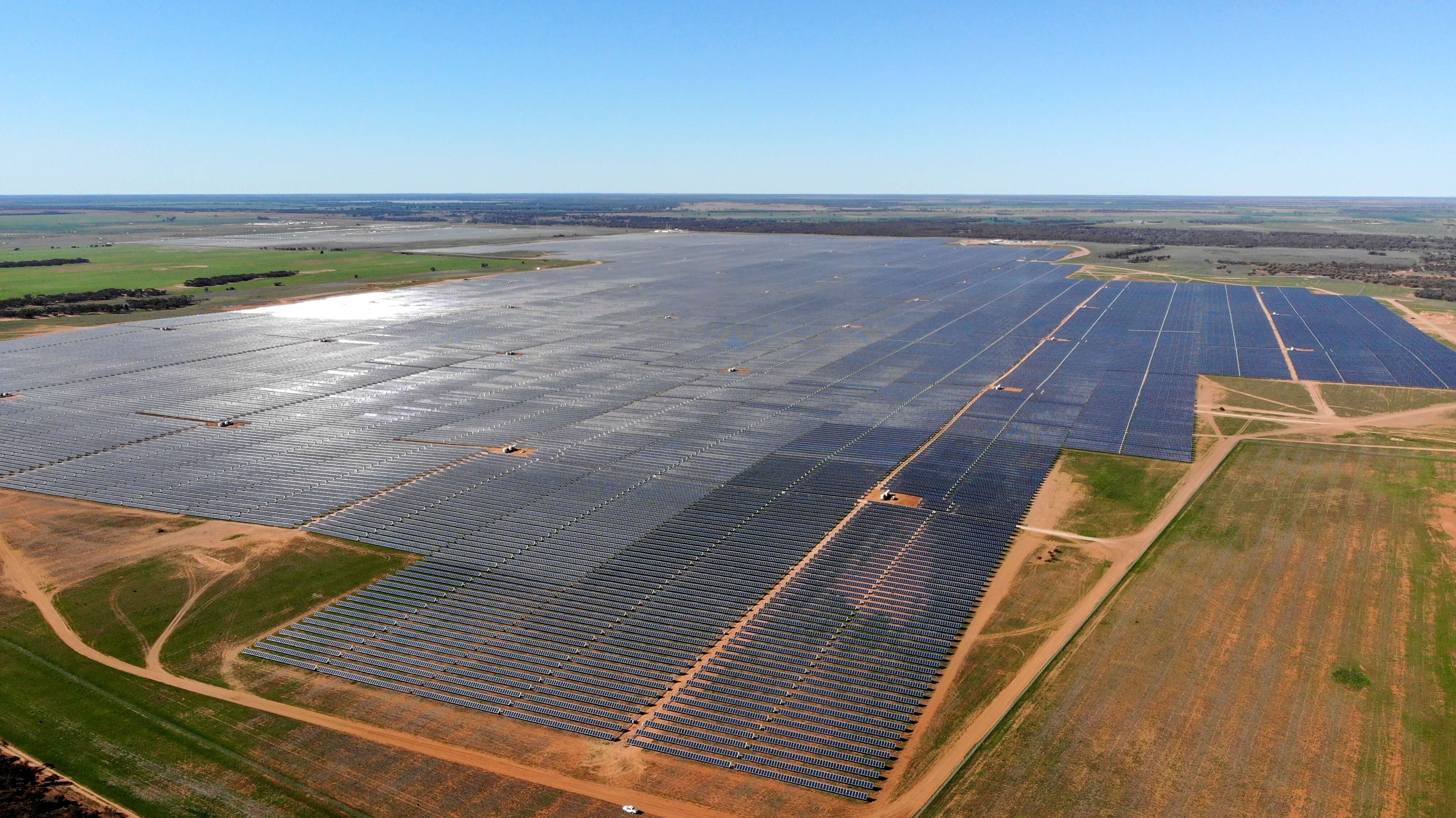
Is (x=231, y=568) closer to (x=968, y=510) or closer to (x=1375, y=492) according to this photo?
(x=968, y=510)

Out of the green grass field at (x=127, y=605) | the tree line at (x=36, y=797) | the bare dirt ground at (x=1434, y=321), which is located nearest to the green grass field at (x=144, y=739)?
the tree line at (x=36, y=797)

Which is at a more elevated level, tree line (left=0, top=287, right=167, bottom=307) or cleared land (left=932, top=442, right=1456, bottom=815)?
tree line (left=0, top=287, right=167, bottom=307)

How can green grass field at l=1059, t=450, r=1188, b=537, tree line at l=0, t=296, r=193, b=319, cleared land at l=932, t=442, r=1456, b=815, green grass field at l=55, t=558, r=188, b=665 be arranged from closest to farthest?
1. cleared land at l=932, t=442, r=1456, b=815
2. green grass field at l=55, t=558, r=188, b=665
3. green grass field at l=1059, t=450, r=1188, b=537
4. tree line at l=0, t=296, r=193, b=319

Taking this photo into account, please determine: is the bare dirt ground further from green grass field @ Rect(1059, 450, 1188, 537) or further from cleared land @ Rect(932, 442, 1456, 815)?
cleared land @ Rect(932, 442, 1456, 815)

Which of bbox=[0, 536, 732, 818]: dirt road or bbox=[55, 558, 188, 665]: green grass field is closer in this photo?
bbox=[0, 536, 732, 818]: dirt road

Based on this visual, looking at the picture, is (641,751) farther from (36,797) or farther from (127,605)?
(127,605)

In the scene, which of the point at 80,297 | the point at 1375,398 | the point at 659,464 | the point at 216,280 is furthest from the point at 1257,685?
the point at 216,280

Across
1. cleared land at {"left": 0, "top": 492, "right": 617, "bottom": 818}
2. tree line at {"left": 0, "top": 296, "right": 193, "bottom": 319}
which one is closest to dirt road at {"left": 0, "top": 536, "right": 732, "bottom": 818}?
cleared land at {"left": 0, "top": 492, "right": 617, "bottom": 818}

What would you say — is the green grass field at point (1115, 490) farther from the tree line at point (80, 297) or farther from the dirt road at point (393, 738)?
the tree line at point (80, 297)
